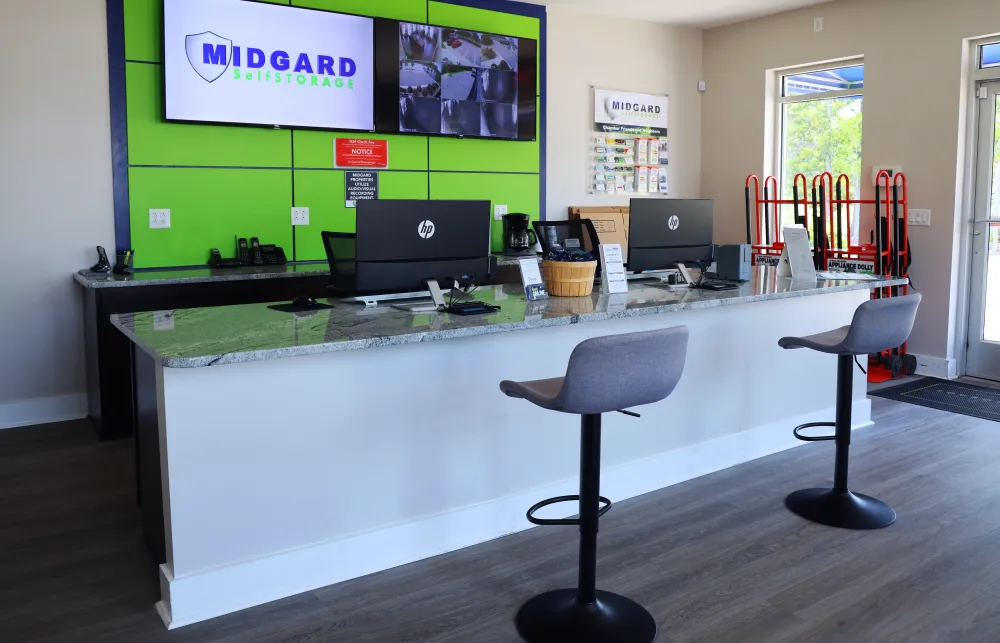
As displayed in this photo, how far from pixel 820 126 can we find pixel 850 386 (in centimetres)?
403

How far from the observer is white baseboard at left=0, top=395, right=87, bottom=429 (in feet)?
15.3

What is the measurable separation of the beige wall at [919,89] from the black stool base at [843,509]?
3095 mm

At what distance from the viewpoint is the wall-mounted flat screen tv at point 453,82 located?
565cm

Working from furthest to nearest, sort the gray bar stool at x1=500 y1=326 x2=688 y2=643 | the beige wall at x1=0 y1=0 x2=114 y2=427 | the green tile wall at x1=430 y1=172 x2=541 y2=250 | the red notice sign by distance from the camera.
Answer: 1. the green tile wall at x1=430 y1=172 x2=541 y2=250
2. the red notice sign
3. the beige wall at x1=0 y1=0 x2=114 y2=427
4. the gray bar stool at x1=500 y1=326 x2=688 y2=643

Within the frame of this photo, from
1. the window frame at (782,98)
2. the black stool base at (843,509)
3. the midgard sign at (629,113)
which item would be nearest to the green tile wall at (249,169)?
the midgard sign at (629,113)

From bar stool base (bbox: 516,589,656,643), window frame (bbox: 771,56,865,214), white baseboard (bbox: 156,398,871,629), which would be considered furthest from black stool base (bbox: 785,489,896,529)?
window frame (bbox: 771,56,865,214)

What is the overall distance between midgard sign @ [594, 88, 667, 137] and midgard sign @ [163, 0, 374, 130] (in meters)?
2.19

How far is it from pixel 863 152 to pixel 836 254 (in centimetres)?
80

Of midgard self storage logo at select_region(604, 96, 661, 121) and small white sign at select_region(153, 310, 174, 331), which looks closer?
small white sign at select_region(153, 310, 174, 331)

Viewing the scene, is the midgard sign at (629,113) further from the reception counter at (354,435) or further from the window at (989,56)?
the reception counter at (354,435)

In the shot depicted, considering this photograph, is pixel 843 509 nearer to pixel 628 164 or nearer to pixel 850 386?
pixel 850 386

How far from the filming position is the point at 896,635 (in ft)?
8.01

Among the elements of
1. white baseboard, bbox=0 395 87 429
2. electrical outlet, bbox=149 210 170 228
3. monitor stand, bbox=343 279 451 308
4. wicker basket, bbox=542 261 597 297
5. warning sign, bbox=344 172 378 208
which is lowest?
white baseboard, bbox=0 395 87 429

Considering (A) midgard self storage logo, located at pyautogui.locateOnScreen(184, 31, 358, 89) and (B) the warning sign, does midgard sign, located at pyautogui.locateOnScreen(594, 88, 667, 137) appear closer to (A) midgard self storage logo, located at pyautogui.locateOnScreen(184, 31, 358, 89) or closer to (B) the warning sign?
(B) the warning sign
